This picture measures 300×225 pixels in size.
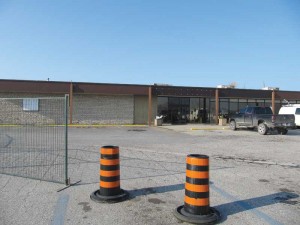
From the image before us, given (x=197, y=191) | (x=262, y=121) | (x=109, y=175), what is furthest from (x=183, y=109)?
(x=197, y=191)

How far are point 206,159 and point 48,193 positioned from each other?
10.8 ft

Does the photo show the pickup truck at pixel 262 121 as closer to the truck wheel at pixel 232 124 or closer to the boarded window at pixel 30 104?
the truck wheel at pixel 232 124

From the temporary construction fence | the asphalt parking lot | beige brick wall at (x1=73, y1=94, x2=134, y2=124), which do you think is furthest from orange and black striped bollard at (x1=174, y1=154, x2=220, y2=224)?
beige brick wall at (x1=73, y1=94, x2=134, y2=124)

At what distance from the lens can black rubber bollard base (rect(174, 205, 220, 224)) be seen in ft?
16.6

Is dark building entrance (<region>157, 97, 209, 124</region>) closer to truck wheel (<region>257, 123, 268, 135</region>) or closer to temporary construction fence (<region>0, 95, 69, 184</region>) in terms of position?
truck wheel (<region>257, 123, 268, 135</region>)

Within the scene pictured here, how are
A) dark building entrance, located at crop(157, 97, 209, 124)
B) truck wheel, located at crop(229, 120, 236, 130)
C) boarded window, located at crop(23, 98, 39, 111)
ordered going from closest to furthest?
boarded window, located at crop(23, 98, 39, 111) < truck wheel, located at crop(229, 120, 236, 130) < dark building entrance, located at crop(157, 97, 209, 124)

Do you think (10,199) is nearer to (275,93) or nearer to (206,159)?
(206,159)

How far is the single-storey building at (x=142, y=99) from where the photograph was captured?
2881 cm

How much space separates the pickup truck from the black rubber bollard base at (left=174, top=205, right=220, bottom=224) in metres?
17.2

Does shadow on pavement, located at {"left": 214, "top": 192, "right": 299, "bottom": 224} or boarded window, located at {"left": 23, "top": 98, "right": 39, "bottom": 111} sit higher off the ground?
boarded window, located at {"left": 23, "top": 98, "right": 39, "bottom": 111}

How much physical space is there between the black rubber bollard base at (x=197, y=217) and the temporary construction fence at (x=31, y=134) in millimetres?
3162

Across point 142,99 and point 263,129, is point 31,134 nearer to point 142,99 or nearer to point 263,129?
point 263,129

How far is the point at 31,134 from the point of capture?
350 inches

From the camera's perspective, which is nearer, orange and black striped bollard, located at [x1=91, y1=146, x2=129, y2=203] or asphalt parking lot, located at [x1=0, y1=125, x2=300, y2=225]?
asphalt parking lot, located at [x1=0, y1=125, x2=300, y2=225]
